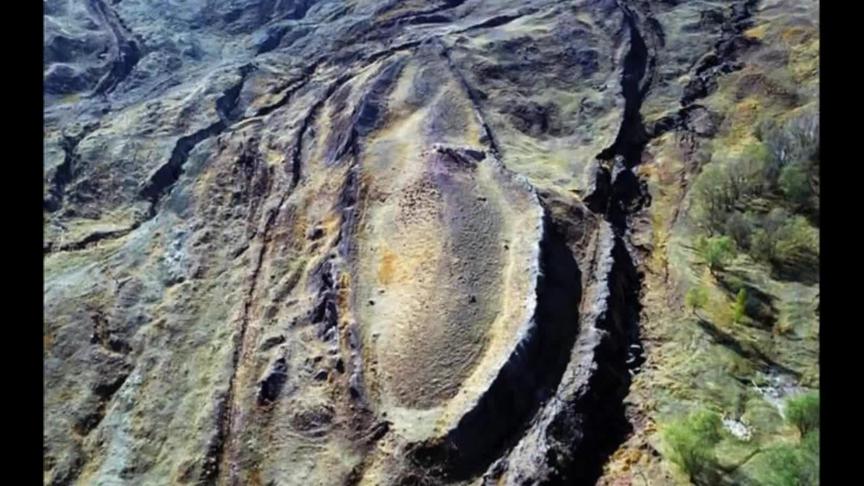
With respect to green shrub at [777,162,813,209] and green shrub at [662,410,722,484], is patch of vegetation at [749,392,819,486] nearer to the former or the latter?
green shrub at [662,410,722,484]

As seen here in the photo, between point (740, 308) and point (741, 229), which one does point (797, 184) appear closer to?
point (741, 229)

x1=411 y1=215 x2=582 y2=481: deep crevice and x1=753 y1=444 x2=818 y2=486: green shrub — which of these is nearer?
x1=753 y1=444 x2=818 y2=486: green shrub

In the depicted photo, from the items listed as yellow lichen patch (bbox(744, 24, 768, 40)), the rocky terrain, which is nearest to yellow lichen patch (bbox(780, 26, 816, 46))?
the rocky terrain

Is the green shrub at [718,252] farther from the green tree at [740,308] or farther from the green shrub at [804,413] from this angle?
the green shrub at [804,413]

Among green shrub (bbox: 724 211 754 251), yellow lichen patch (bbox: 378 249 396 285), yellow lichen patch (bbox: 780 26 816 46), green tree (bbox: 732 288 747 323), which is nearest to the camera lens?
green tree (bbox: 732 288 747 323)

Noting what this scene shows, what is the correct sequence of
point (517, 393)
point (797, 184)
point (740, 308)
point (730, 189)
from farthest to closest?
1. point (730, 189)
2. point (797, 184)
3. point (740, 308)
4. point (517, 393)

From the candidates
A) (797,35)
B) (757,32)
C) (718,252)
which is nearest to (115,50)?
(757,32)

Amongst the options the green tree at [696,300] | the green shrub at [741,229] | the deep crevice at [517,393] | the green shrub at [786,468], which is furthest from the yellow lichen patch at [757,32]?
the green shrub at [786,468]
